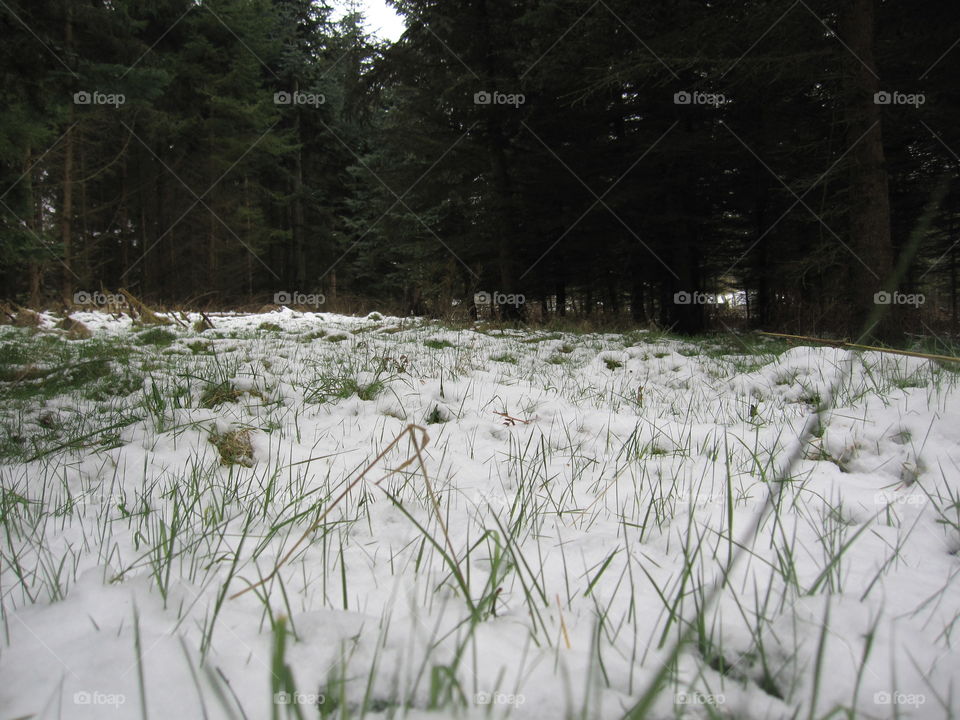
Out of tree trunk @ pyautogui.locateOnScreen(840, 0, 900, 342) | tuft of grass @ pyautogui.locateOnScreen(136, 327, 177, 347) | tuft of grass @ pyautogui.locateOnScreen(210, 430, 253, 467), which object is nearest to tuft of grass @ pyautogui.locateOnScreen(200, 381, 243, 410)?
tuft of grass @ pyautogui.locateOnScreen(210, 430, 253, 467)

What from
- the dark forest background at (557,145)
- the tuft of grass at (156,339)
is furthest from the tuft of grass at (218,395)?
the tuft of grass at (156,339)

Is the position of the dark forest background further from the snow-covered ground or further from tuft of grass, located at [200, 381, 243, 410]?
tuft of grass, located at [200, 381, 243, 410]

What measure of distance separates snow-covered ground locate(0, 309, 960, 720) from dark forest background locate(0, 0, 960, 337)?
2.81 ft

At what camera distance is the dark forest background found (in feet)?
19.7

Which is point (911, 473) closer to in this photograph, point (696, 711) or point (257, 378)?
point (696, 711)

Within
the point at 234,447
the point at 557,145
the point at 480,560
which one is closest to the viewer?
the point at 480,560

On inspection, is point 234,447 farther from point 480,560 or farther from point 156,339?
point 156,339

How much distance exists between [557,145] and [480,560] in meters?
11.0

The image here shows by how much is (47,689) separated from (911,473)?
2.11 meters

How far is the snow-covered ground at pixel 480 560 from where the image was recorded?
0.63 metres

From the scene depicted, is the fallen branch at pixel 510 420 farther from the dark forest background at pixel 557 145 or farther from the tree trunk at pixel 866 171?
the tree trunk at pixel 866 171

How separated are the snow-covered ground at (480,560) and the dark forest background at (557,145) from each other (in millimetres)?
858

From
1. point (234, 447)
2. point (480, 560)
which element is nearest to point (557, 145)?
point (234, 447)

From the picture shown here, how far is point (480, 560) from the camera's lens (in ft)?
3.37
